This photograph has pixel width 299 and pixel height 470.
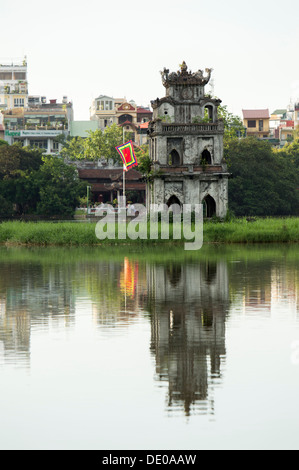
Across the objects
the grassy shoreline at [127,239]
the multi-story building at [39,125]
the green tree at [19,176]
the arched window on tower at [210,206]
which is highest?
the multi-story building at [39,125]

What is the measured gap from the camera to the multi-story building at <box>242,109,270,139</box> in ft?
423

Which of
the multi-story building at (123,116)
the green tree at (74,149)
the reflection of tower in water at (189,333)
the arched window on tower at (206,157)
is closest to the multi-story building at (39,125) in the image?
the green tree at (74,149)

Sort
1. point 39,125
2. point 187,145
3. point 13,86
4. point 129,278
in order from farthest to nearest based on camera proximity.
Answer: point 13,86 → point 39,125 → point 187,145 → point 129,278

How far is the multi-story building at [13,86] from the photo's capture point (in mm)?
147625

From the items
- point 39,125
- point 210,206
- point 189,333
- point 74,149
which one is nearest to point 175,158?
point 210,206

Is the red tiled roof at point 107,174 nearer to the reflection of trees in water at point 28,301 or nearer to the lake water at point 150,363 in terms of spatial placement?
the reflection of trees in water at point 28,301

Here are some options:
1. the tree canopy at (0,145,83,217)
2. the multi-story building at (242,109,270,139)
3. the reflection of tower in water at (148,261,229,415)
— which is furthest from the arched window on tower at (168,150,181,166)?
the multi-story building at (242,109,270,139)

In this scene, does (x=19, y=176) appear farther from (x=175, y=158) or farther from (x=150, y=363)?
(x=150, y=363)

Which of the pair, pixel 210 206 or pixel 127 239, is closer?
pixel 127 239

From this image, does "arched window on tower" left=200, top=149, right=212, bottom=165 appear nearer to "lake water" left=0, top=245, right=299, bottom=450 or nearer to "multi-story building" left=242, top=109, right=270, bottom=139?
"lake water" left=0, top=245, right=299, bottom=450

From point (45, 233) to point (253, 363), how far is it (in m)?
29.9

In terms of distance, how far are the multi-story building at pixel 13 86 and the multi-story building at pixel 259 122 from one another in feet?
142

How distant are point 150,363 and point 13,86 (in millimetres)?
149897

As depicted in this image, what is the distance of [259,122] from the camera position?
425 ft
